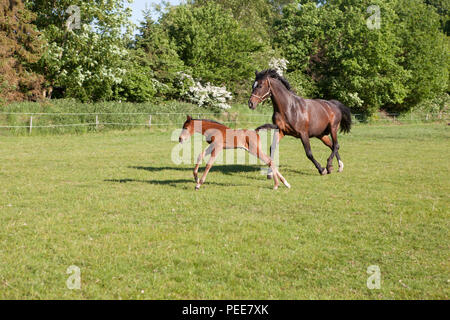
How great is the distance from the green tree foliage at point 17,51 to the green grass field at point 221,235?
15.8 metres

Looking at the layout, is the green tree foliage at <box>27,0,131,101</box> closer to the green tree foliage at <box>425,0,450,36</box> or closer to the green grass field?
the green grass field

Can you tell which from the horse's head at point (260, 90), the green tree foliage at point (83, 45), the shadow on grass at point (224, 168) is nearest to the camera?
the horse's head at point (260, 90)

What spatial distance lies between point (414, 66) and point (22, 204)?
54.5 m

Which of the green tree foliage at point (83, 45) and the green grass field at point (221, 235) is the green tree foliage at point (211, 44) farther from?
the green grass field at point (221, 235)

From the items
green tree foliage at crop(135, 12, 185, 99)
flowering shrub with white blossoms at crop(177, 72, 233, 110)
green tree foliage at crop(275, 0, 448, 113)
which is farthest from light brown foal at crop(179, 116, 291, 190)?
green tree foliage at crop(275, 0, 448, 113)

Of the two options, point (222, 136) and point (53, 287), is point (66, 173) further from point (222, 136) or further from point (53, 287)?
point (53, 287)

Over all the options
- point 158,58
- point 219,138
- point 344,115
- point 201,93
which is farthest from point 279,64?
point 219,138

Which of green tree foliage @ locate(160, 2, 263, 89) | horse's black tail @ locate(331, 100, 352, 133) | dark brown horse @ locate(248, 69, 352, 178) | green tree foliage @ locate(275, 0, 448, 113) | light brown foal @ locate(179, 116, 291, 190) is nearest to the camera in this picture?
light brown foal @ locate(179, 116, 291, 190)

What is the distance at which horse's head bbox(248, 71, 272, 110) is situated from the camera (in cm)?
1109

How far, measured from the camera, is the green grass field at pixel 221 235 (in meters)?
4.66

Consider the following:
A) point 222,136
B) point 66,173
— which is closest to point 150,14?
point 66,173

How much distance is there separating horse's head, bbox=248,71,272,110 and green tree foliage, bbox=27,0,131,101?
20.9m

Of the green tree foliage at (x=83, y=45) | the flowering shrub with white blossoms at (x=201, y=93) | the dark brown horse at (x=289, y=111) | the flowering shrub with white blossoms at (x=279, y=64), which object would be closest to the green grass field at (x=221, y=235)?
the dark brown horse at (x=289, y=111)
